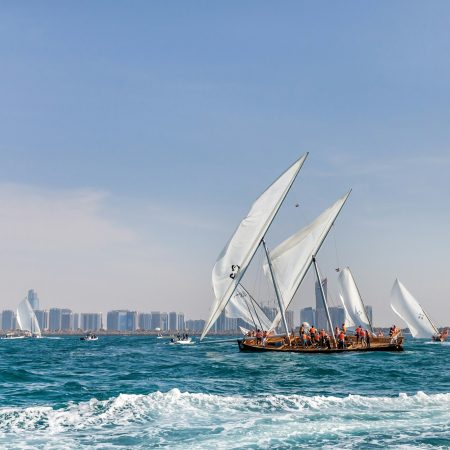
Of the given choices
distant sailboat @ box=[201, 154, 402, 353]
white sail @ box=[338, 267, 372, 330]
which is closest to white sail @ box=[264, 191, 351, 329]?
distant sailboat @ box=[201, 154, 402, 353]

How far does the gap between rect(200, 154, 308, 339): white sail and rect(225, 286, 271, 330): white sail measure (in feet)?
142

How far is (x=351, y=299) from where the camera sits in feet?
335

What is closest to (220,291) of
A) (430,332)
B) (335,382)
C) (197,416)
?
(335,382)

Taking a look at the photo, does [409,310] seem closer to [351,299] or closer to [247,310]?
[351,299]

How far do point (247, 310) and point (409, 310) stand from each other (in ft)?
99.9

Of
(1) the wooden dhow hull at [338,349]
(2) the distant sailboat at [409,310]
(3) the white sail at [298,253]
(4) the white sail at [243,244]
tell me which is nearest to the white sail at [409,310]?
(2) the distant sailboat at [409,310]

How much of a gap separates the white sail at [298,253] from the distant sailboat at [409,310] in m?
48.6

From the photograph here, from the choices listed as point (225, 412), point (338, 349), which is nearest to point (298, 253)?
point (338, 349)

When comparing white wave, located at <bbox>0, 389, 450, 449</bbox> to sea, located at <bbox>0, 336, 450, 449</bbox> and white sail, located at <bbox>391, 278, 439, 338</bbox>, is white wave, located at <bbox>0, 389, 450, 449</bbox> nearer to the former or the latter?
sea, located at <bbox>0, 336, 450, 449</bbox>

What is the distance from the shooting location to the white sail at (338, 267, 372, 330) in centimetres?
10100

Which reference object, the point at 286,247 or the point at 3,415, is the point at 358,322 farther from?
the point at 3,415

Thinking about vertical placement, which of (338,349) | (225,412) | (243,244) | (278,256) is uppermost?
(243,244)

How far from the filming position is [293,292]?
2926 inches

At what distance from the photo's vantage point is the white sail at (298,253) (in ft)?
244
